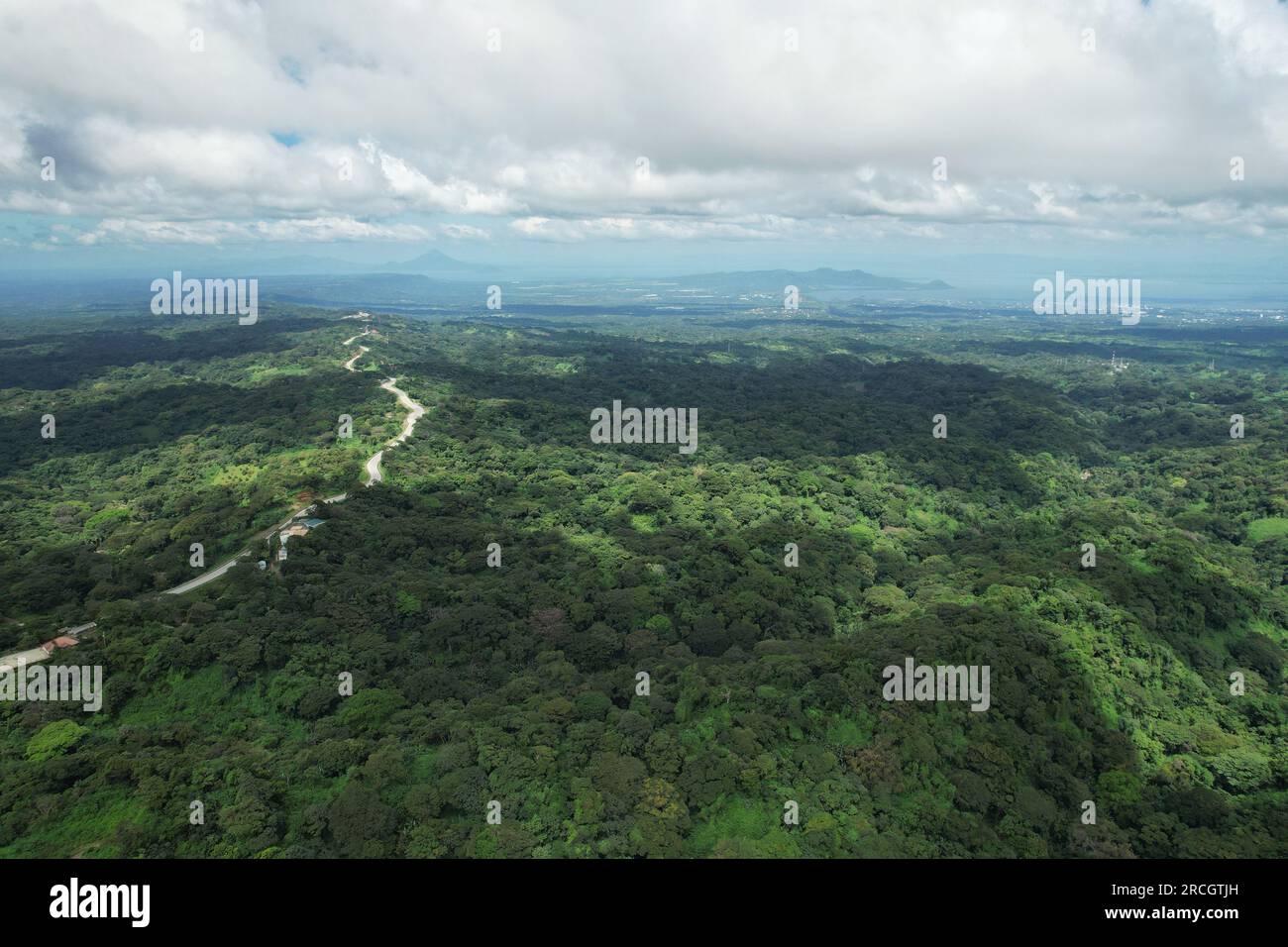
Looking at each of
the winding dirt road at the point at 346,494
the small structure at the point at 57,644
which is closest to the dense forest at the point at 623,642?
the small structure at the point at 57,644

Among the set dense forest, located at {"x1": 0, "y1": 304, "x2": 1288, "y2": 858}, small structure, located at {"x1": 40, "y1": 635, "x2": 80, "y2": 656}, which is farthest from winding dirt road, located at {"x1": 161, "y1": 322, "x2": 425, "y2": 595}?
small structure, located at {"x1": 40, "y1": 635, "x2": 80, "y2": 656}

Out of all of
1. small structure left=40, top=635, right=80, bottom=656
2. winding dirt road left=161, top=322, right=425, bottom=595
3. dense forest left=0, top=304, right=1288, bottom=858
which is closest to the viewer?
dense forest left=0, top=304, right=1288, bottom=858

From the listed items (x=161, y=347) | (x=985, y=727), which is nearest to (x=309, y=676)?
(x=985, y=727)

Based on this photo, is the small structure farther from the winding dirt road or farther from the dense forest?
the winding dirt road

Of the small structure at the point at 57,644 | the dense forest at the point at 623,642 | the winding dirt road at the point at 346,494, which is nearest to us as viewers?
the dense forest at the point at 623,642

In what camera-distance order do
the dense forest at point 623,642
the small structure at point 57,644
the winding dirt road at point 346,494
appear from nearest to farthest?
the dense forest at point 623,642 < the small structure at point 57,644 < the winding dirt road at point 346,494

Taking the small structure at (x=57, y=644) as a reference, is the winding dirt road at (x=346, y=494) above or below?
above

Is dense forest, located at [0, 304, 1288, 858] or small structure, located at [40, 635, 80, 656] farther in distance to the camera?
small structure, located at [40, 635, 80, 656]

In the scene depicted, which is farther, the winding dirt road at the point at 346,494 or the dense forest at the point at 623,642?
the winding dirt road at the point at 346,494

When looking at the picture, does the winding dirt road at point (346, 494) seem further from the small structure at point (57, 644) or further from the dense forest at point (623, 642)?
the small structure at point (57, 644)
